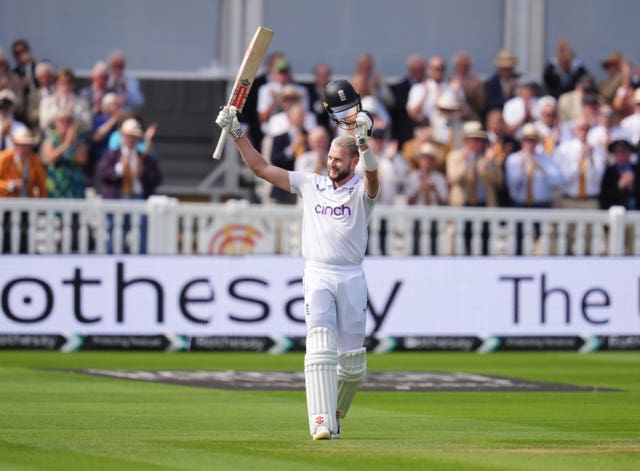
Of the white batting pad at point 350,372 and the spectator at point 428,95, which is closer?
the white batting pad at point 350,372

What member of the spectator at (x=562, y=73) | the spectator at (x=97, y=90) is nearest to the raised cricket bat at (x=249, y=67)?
the spectator at (x=97, y=90)

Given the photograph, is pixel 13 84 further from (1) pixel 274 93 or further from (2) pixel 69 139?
(1) pixel 274 93

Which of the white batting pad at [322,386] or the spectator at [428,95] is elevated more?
the spectator at [428,95]

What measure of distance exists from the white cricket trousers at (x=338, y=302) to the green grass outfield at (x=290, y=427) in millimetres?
692

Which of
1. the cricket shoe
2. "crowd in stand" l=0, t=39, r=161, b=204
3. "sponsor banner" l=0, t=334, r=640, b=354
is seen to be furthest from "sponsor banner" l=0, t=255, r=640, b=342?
the cricket shoe

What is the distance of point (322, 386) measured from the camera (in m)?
9.78

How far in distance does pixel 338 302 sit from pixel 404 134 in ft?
40.1

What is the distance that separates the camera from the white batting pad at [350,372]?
1018cm

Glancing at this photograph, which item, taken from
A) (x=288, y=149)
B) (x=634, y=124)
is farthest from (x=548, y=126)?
(x=288, y=149)

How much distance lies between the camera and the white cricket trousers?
32.8ft

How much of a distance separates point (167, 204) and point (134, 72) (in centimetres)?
615

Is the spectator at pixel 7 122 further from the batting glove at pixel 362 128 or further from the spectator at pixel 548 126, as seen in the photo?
the batting glove at pixel 362 128

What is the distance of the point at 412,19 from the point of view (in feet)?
82.7

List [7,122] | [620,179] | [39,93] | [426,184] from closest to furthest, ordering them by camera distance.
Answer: [7,122], [426,184], [620,179], [39,93]
